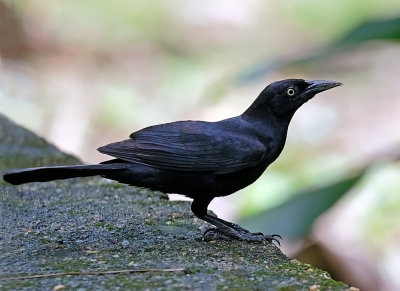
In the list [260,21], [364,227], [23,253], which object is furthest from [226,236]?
[260,21]

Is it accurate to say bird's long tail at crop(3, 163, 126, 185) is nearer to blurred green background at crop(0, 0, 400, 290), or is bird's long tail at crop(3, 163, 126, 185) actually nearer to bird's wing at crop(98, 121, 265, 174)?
bird's wing at crop(98, 121, 265, 174)

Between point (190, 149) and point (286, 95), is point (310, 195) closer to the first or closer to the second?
point (286, 95)

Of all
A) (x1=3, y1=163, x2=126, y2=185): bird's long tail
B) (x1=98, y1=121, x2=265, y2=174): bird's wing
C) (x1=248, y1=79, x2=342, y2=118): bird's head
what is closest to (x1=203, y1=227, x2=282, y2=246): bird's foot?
(x1=98, y1=121, x2=265, y2=174): bird's wing

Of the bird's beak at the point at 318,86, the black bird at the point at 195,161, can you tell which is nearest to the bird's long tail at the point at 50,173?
the black bird at the point at 195,161

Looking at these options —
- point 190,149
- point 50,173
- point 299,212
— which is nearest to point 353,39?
point 299,212

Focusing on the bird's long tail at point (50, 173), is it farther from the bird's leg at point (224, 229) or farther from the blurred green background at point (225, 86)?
the blurred green background at point (225, 86)

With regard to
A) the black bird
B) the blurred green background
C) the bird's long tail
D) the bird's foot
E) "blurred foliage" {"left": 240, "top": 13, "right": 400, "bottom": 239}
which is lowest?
the bird's foot

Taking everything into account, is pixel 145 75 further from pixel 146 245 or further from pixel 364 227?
pixel 146 245
